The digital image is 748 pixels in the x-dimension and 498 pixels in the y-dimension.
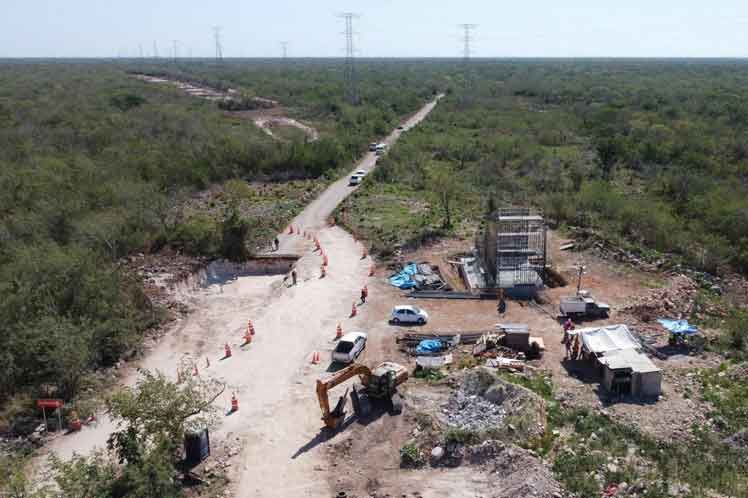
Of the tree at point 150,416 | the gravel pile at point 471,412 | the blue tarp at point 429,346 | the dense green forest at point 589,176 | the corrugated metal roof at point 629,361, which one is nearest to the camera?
the tree at point 150,416

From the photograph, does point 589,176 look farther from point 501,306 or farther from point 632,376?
point 632,376

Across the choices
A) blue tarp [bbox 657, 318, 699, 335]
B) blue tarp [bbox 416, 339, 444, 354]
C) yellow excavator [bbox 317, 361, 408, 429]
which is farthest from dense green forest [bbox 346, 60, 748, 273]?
yellow excavator [bbox 317, 361, 408, 429]

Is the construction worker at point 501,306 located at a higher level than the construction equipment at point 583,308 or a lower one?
lower

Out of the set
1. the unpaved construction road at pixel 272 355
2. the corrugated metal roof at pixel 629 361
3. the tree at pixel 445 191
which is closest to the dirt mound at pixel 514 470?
the unpaved construction road at pixel 272 355

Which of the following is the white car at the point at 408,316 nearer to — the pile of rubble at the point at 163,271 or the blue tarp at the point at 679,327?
the blue tarp at the point at 679,327

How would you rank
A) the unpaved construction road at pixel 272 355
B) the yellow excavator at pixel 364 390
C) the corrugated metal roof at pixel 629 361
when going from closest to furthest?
1. the unpaved construction road at pixel 272 355
2. the yellow excavator at pixel 364 390
3. the corrugated metal roof at pixel 629 361

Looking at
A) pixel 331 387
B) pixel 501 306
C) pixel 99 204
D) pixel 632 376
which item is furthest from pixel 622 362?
pixel 99 204

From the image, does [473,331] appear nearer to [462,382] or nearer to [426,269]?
[462,382]
